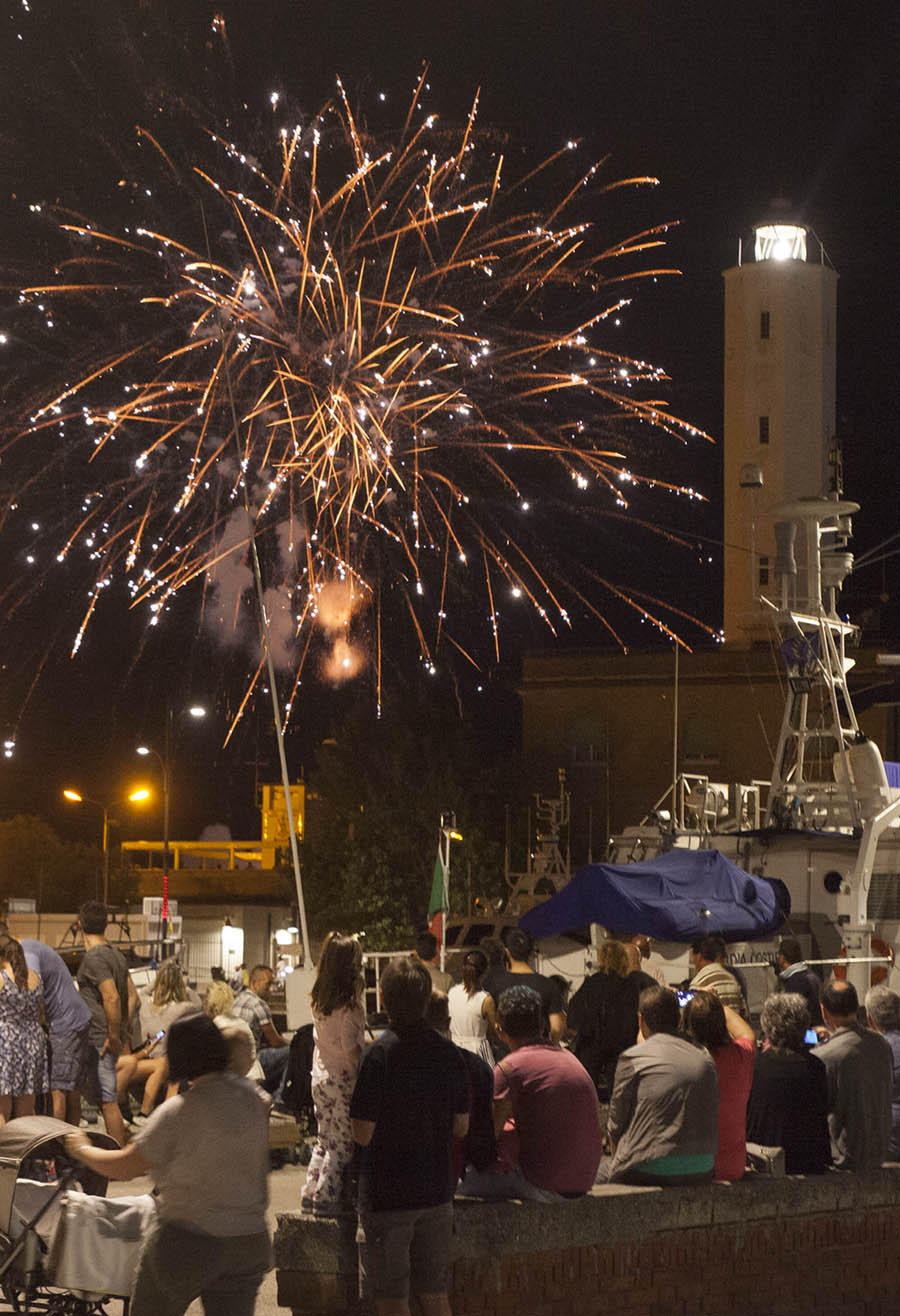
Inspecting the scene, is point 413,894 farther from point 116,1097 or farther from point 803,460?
point 116,1097

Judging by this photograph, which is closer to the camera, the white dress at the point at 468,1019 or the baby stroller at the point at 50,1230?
the baby stroller at the point at 50,1230

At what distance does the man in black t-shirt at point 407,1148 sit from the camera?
6.00m

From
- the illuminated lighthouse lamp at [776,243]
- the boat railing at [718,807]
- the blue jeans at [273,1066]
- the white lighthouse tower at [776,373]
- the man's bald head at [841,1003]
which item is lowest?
the blue jeans at [273,1066]

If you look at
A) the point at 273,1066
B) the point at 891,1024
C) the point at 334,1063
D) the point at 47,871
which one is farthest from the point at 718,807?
the point at 47,871

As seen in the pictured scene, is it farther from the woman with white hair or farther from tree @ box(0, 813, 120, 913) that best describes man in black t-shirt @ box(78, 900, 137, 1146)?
tree @ box(0, 813, 120, 913)

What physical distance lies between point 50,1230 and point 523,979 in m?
4.84

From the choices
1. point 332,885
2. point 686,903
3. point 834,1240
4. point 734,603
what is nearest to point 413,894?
point 332,885

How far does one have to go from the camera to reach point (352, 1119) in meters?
6.13

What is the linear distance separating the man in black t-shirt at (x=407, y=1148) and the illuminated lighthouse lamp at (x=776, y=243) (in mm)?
52844

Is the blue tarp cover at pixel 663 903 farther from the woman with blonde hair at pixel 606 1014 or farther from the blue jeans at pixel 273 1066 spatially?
the woman with blonde hair at pixel 606 1014

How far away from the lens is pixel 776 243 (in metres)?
56.1

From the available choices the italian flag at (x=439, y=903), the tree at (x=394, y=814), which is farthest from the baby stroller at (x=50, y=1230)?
the tree at (x=394, y=814)

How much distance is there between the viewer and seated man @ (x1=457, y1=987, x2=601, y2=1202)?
7117mm

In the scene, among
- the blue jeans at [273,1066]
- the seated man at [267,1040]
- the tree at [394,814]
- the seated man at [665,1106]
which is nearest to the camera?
the seated man at [665,1106]
